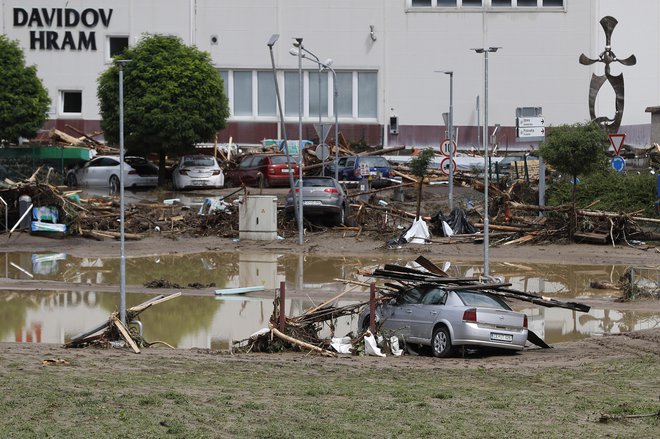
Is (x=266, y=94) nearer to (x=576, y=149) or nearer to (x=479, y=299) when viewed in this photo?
(x=576, y=149)

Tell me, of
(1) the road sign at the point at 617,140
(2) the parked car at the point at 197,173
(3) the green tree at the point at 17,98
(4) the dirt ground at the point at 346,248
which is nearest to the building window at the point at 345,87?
(2) the parked car at the point at 197,173

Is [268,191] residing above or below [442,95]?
below

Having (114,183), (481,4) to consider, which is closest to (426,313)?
(114,183)

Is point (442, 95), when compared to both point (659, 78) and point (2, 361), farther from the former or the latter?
point (2, 361)

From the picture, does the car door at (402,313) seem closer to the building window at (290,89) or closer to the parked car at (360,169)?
the parked car at (360,169)

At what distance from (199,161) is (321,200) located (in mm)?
12315

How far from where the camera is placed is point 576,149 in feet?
120

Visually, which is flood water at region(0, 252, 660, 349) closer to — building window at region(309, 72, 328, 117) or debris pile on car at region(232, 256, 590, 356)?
debris pile on car at region(232, 256, 590, 356)

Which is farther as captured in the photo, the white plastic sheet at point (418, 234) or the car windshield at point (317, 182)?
the car windshield at point (317, 182)

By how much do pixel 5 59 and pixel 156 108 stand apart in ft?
22.4

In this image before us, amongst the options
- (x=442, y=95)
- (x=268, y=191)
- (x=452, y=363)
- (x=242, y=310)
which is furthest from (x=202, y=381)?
(x=442, y=95)

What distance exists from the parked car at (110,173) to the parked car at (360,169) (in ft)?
25.8

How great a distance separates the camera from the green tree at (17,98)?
4991cm

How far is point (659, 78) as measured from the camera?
209 ft
